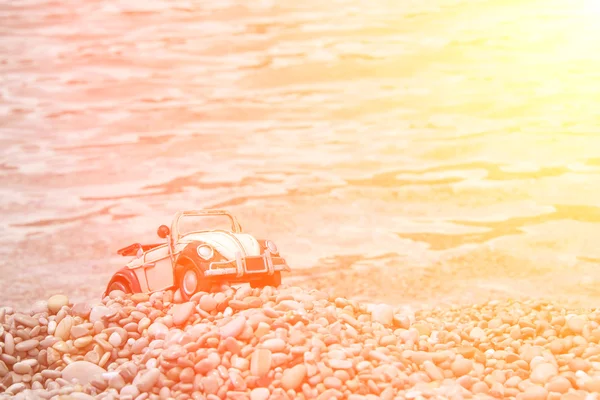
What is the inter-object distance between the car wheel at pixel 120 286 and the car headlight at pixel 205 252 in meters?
1.07

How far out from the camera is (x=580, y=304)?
798cm

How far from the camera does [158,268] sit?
239 inches

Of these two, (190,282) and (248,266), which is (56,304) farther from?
(248,266)

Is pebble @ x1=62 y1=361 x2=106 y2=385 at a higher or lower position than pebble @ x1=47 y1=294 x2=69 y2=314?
lower

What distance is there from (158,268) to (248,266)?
818 millimetres

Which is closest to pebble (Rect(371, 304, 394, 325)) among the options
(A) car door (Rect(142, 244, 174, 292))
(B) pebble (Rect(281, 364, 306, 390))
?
(B) pebble (Rect(281, 364, 306, 390))

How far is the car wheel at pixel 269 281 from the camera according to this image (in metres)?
6.09

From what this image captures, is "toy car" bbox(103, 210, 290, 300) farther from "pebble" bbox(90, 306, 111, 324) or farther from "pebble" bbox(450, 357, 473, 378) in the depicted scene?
"pebble" bbox(450, 357, 473, 378)

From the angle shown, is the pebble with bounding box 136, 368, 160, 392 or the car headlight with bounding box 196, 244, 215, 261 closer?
the pebble with bounding box 136, 368, 160, 392

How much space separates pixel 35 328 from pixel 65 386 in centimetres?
80

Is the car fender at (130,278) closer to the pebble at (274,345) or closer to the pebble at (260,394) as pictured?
the pebble at (274,345)

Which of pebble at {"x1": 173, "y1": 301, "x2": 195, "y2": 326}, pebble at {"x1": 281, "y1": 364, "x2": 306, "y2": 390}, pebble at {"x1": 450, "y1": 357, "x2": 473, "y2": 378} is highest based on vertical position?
pebble at {"x1": 173, "y1": 301, "x2": 195, "y2": 326}

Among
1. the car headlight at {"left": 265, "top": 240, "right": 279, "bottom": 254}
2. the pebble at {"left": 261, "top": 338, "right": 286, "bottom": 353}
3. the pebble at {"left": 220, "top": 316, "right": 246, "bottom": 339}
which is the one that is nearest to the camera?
the pebble at {"left": 261, "top": 338, "right": 286, "bottom": 353}

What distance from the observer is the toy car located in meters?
5.62
